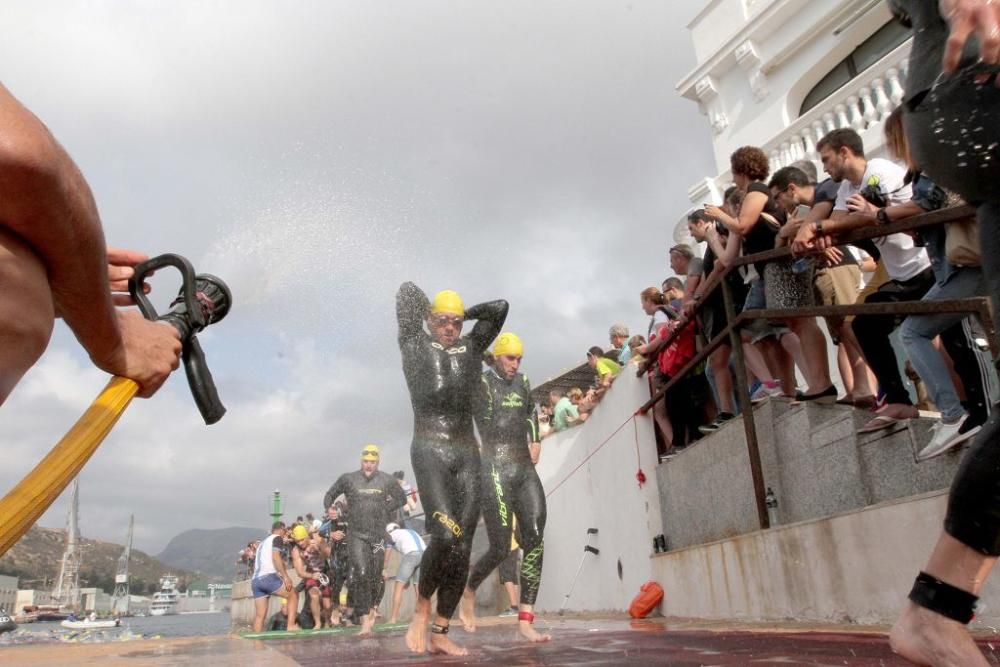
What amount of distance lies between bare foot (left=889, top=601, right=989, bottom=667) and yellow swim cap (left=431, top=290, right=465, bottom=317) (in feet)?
14.5

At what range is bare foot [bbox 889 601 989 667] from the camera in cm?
199

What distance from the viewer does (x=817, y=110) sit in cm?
1127

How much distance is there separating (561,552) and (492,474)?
189 inches

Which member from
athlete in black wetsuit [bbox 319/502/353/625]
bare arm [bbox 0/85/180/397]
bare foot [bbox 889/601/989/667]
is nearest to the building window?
athlete in black wetsuit [bbox 319/502/353/625]

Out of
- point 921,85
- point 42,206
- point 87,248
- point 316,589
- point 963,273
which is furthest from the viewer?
point 316,589

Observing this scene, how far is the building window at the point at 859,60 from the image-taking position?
11.6m

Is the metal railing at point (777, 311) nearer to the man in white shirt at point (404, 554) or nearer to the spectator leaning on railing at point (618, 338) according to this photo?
Result: the spectator leaning on railing at point (618, 338)

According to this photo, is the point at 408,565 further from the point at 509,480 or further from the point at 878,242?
the point at 878,242

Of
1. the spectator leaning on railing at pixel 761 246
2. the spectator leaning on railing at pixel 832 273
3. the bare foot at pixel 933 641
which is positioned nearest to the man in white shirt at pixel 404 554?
the spectator leaning on railing at pixel 761 246

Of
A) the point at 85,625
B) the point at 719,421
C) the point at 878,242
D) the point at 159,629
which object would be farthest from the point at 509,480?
the point at 85,625

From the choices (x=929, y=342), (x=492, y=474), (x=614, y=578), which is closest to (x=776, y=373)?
(x=929, y=342)

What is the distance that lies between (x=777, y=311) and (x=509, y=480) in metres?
2.69

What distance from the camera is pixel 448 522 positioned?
5.41 meters

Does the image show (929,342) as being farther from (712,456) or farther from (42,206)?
(42,206)
